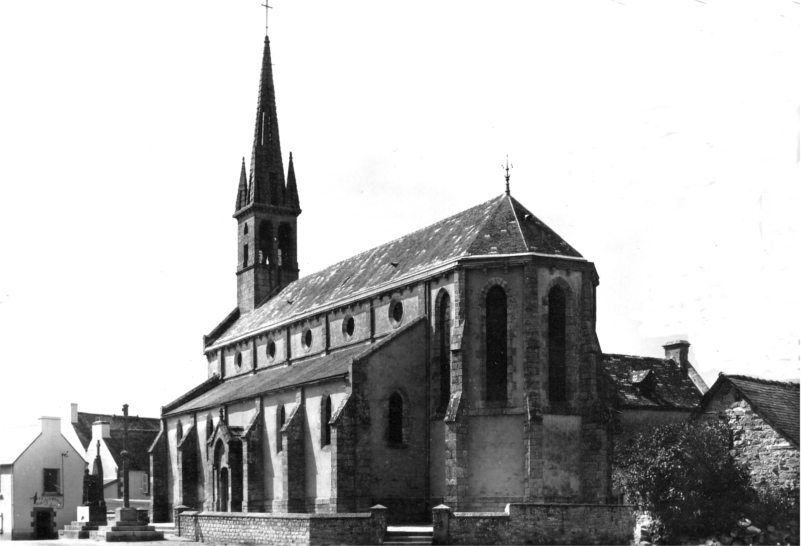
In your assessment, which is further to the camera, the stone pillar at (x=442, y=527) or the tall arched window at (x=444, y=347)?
the tall arched window at (x=444, y=347)

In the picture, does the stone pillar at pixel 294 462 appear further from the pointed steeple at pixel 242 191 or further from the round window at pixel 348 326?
the pointed steeple at pixel 242 191

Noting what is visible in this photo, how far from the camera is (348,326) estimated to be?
50062 mm

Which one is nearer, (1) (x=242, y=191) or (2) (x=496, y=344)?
(2) (x=496, y=344)

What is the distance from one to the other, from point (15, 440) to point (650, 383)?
127 feet

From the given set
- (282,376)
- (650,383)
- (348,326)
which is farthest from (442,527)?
(650,383)

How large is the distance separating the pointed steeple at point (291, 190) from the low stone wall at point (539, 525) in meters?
38.8

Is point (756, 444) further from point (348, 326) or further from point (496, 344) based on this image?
point (348, 326)

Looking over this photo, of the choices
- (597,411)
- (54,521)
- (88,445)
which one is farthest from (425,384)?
(88,445)

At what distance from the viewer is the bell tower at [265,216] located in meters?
68.4

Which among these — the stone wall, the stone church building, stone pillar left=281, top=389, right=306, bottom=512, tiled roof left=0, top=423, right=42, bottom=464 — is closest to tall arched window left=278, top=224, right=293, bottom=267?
the stone church building

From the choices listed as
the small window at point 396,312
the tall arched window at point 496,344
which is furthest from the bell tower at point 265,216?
the tall arched window at point 496,344

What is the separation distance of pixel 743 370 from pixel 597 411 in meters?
16.2

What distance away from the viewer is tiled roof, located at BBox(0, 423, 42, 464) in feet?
218

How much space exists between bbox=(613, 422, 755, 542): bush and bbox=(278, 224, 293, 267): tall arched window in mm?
37917
